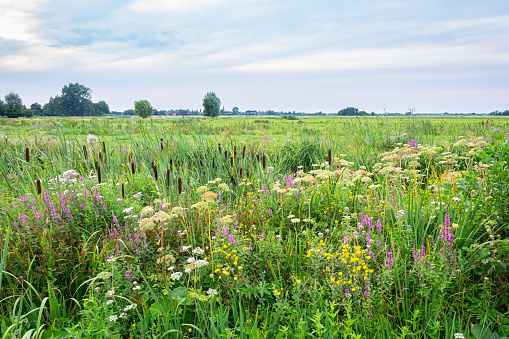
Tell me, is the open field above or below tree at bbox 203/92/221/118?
below

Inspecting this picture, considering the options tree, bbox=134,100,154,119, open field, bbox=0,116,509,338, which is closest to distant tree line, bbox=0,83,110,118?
tree, bbox=134,100,154,119

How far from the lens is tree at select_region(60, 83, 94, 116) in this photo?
116250mm

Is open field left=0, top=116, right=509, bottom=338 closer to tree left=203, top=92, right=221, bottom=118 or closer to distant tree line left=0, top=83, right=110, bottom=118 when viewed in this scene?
tree left=203, top=92, right=221, bottom=118


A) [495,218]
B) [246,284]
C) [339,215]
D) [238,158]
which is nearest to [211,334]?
[246,284]

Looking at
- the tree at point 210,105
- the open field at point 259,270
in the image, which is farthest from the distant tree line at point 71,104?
the open field at point 259,270

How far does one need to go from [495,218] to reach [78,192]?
4517mm

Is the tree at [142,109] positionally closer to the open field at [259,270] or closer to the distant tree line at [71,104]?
the distant tree line at [71,104]

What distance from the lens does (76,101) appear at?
120188mm

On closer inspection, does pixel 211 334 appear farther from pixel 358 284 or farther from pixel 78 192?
pixel 78 192

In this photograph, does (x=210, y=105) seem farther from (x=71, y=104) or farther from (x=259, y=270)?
(x=259, y=270)

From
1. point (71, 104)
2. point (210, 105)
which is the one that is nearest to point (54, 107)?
point (71, 104)

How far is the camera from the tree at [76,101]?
381ft

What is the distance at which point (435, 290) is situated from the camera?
7.80 feet

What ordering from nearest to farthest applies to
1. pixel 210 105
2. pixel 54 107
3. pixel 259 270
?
pixel 259 270 < pixel 210 105 < pixel 54 107
